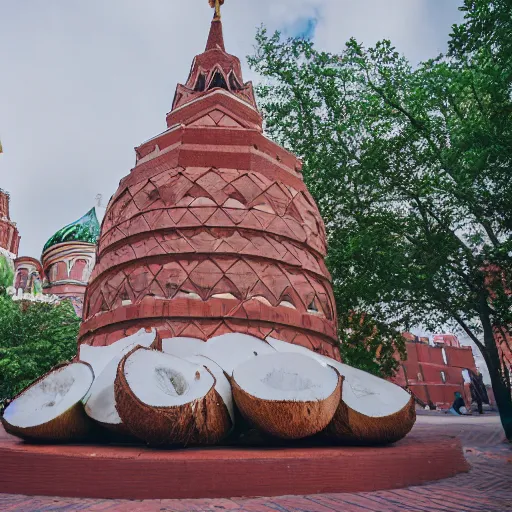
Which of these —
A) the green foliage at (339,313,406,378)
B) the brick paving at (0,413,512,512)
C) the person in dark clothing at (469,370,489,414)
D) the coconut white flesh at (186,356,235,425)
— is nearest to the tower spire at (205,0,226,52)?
the green foliage at (339,313,406,378)

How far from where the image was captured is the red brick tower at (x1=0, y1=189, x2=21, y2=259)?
28.3 m

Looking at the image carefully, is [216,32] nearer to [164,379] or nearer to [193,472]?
[164,379]

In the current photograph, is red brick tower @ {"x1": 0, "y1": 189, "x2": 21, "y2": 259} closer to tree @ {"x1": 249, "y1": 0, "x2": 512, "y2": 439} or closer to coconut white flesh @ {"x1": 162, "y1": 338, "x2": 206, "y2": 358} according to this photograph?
tree @ {"x1": 249, "y1": 0, "x2": 512, "y2": 439}

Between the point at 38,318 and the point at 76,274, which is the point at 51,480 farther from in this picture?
the point at 76,274

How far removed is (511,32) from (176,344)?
12.1 feet

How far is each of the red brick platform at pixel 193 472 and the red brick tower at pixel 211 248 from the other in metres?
1.47

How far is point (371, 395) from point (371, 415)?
0.24 m

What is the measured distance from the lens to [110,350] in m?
3.53

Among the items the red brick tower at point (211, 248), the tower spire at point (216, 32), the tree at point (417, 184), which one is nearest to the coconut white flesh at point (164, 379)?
the red brick tower at point (211, 248)

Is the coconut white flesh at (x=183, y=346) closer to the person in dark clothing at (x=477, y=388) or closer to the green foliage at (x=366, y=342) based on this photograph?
the green foliage at (x=366, y=342)

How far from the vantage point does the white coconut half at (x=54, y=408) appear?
2607 mm

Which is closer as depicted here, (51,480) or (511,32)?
(51,480)

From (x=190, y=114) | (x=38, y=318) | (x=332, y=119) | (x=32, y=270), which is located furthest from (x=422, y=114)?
(x=32, y=270)

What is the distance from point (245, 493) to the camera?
2.04 meters
